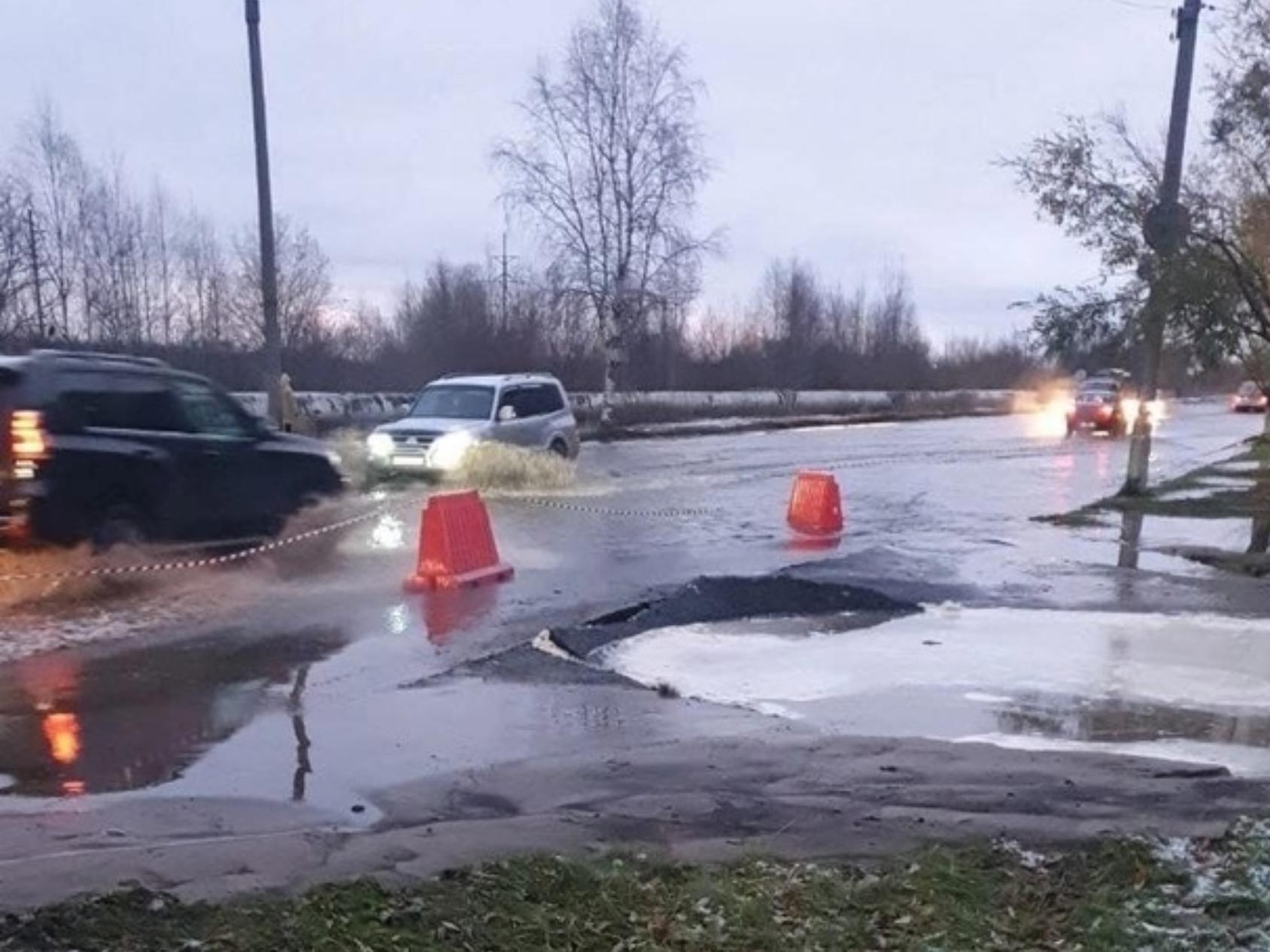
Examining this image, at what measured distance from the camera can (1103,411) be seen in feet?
156

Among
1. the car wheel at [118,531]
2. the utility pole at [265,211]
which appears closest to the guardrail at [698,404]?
the utility pole at [265,211]

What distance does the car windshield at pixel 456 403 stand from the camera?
23031 mm

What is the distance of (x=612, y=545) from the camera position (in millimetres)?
16156

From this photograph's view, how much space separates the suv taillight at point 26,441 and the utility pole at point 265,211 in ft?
33.5

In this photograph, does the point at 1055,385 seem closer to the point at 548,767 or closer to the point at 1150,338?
the point at 1150,338

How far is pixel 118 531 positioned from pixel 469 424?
966 centimetres

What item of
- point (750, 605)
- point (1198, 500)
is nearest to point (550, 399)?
point (1198, 500)

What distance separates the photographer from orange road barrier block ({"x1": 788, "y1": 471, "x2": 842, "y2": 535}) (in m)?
18.0

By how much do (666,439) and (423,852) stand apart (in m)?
36.6

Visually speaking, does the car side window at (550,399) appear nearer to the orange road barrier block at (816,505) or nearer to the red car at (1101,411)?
the orange road barrier block at (816,505)

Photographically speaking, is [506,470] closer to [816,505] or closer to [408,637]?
[816,505]

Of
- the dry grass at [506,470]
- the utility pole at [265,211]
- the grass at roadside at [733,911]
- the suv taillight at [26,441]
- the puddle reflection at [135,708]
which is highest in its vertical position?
the utility pole at [265,211]

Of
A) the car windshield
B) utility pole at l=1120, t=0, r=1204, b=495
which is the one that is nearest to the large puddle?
utility pole at l=1120, t=0, r=1204, b=495

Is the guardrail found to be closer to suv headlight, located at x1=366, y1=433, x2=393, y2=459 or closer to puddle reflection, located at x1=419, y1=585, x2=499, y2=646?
suv headlight, located at x1=366, y1=433, x2=393, y2=459
